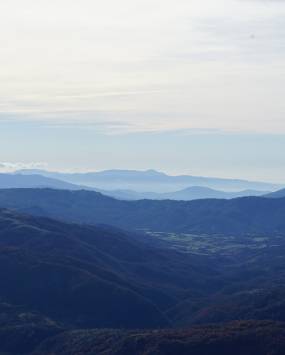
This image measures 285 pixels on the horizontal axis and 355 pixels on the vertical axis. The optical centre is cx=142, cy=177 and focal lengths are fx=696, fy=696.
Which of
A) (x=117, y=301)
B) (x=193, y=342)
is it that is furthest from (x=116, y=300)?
(x=193, y=342)

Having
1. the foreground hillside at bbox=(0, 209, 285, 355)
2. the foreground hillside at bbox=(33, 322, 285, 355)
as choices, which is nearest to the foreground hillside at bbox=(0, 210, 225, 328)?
the foreground hillside at bbox=(0, 209, 285, 355)

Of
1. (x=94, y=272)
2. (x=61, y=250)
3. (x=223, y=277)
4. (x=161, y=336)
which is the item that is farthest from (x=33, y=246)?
(x=161, y=336)

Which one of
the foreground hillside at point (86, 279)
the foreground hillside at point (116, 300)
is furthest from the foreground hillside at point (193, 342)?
the foreground hillside at point (86, 279)

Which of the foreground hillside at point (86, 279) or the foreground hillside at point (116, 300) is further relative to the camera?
the foreground hillside at point (86, 279)

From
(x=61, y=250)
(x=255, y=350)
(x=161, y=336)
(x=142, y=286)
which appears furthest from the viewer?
(x=61, y=250)

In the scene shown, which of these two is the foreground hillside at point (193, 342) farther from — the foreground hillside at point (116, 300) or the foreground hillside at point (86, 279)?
the foreground hillside at point (86, 279)

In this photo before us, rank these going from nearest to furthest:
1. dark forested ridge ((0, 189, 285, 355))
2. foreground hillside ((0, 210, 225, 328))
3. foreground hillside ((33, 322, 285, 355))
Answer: foreground hillside ((33, 322, 285, 355)), dark forested ridge ((0, 189, 285, 355)), foreground hillside ((0, 210, 225, 328))

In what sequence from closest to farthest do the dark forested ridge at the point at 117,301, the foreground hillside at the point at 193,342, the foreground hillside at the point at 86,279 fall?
the foreground hillside at the point at 193,342 < the dark forested ridge at the point at 117,301 < the foreground hillside at the point at 86,279

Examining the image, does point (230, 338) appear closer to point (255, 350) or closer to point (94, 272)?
point (255, 350)

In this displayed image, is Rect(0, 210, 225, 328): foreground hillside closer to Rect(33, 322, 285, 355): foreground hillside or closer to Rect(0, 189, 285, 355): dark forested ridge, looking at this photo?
Rect(0, 189, 285, 355): dark forested ridge

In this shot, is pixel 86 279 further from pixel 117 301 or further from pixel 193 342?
pixel 193 342

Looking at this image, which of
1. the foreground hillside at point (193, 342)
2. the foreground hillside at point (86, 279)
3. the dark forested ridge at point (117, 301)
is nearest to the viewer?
the foreground hillside at point (193, 342)
